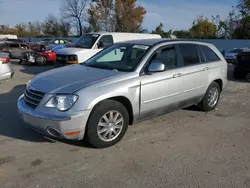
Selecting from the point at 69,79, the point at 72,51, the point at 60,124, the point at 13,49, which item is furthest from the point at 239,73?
the point at 13,49

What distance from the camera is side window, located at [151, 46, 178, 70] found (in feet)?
16.4

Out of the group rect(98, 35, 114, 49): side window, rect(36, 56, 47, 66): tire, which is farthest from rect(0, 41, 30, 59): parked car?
rect(98, 35, 114, 49): side window

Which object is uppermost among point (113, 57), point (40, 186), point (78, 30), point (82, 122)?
point (78, 30)

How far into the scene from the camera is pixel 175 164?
12.4 feet

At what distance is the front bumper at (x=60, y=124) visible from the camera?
379cm

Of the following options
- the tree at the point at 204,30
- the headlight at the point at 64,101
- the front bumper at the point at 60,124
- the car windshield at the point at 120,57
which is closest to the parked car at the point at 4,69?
the car windshield at the point at 120,57

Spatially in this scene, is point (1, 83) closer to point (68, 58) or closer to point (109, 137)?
point (68, 58)

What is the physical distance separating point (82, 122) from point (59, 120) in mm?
325

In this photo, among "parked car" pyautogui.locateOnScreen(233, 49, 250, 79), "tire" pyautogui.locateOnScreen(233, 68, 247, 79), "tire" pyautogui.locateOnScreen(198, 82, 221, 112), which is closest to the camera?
"tire" pyautogui.locateOnScreen(198, 82, 221, 112)

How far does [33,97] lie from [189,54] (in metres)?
3.18

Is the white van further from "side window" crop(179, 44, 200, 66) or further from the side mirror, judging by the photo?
the side mirror

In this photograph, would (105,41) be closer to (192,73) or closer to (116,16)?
(192,73)

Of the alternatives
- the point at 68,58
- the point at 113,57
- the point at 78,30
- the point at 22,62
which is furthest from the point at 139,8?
the point at 113,57

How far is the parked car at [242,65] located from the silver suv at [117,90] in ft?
19.0
